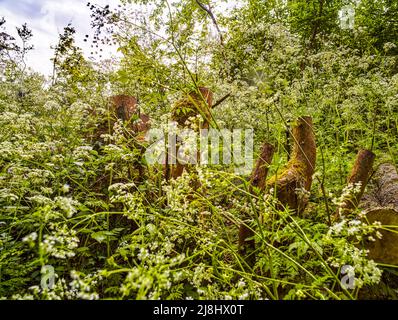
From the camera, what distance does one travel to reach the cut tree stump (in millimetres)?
2248

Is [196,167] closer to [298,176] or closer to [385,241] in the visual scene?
[298,176]

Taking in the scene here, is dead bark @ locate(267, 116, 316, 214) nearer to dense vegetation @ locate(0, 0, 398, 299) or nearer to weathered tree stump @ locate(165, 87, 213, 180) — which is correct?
dense vegetation @ locate(0, 0, 398, 299)

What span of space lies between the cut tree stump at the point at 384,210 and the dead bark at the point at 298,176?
57cm

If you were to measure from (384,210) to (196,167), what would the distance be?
1537 mm

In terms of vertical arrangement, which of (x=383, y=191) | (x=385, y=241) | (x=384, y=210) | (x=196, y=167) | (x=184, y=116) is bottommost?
(x=385, y=241)

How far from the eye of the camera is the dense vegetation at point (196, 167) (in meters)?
1.74

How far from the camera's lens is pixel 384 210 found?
225 centimetres

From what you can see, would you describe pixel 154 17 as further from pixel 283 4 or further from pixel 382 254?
pixel 382 254

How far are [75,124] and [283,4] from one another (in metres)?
10.8

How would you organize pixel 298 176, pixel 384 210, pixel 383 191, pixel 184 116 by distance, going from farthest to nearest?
1. pixel 184 116
2. pixel 383 191
3. pixel 298 176
4. pixel 384 210

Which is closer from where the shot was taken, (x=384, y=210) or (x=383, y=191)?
(x=384, y=210)

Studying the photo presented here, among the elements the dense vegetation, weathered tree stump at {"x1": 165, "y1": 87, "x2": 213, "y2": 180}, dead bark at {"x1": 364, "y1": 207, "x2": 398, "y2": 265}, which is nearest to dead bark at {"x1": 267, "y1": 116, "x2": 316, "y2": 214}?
the dense vegetation

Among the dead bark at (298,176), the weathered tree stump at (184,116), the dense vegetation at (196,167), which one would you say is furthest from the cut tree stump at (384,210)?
the weathered tree stump at (184,116)

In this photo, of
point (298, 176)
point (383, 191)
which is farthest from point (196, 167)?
point (383, 191)
